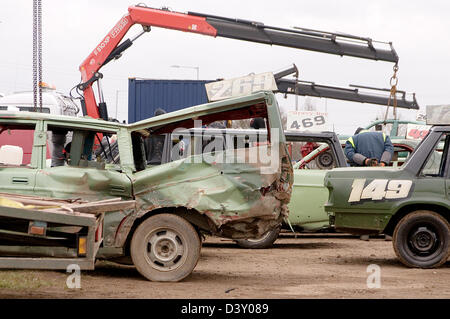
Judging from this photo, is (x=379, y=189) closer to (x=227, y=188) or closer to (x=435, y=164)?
(x=435, y=164)

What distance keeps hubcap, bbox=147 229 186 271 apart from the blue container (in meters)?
12.6

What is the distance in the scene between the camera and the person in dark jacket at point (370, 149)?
1286cm

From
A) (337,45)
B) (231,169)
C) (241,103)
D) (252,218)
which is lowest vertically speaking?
(252,218)

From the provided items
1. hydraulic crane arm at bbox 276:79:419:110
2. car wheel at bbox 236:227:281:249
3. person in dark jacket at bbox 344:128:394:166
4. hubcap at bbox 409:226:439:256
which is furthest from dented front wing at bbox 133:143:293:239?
hydraulic crane arm at bbox 276:79:419:110

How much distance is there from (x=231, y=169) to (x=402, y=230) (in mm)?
2762

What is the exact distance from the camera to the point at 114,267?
32.5 ft

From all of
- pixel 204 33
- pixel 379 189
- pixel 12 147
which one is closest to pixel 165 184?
pixel 12 147

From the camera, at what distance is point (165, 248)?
335 inches

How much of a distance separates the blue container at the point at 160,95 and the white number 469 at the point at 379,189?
11133 millimetres

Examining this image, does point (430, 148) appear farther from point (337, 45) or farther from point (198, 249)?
point (337, 45)

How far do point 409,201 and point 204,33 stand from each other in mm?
10645

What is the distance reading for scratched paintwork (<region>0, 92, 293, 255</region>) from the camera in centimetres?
850
